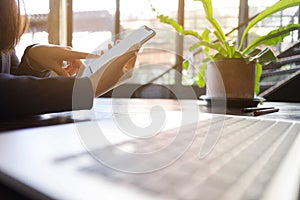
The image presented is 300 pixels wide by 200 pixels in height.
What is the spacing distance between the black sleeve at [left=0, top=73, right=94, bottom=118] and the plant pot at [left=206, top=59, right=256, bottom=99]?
470 mm

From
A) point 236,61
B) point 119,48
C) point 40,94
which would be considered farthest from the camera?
point 236,61

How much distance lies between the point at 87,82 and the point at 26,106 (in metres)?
0.12

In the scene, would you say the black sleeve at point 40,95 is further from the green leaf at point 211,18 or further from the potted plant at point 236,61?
the green leaf at point 211,18

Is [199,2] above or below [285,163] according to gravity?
above

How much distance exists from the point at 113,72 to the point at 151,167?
480 mm

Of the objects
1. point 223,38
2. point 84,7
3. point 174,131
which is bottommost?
point 174,131

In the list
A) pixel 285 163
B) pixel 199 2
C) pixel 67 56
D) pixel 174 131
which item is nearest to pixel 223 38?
pixel 199 2

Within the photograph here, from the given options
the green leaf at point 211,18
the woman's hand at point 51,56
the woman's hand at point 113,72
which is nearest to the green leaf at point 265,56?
the green leaf at point 211,18

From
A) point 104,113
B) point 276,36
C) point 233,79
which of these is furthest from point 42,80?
point 276,36

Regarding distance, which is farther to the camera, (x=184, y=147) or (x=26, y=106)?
(x=26, y=106)

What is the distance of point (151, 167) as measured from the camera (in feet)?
0.57

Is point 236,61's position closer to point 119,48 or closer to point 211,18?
point 211,18

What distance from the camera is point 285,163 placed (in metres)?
0.19

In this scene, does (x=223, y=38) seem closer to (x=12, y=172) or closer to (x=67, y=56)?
(x=67, y=56)
